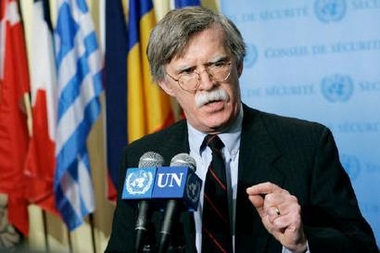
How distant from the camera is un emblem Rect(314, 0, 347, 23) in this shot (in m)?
3.62

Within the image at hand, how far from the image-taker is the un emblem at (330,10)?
3.62m

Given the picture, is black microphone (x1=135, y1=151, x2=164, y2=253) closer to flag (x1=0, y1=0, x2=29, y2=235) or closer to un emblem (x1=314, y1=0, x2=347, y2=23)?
un emblem (x1=314, y1=0, x2=347, y2=23)

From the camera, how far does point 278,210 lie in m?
1.67

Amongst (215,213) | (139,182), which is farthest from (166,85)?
(139,182)

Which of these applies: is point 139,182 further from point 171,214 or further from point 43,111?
point 43,111

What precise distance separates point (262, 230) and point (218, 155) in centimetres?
24

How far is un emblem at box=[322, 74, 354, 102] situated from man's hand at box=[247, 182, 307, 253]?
207cm

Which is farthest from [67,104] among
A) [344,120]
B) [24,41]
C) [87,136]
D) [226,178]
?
[226,178]

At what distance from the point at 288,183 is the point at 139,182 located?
0.63 meters

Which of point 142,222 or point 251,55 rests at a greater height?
point 251,55

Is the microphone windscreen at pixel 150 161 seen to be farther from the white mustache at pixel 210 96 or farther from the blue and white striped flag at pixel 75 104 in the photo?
the blue and white striped flag at pixel 75 104

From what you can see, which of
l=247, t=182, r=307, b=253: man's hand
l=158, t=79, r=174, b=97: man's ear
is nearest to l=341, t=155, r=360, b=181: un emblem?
l=158, t=79, r=174, b=97: man's ear

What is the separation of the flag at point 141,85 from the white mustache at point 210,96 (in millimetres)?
1760

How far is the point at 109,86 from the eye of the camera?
12.7 feet
